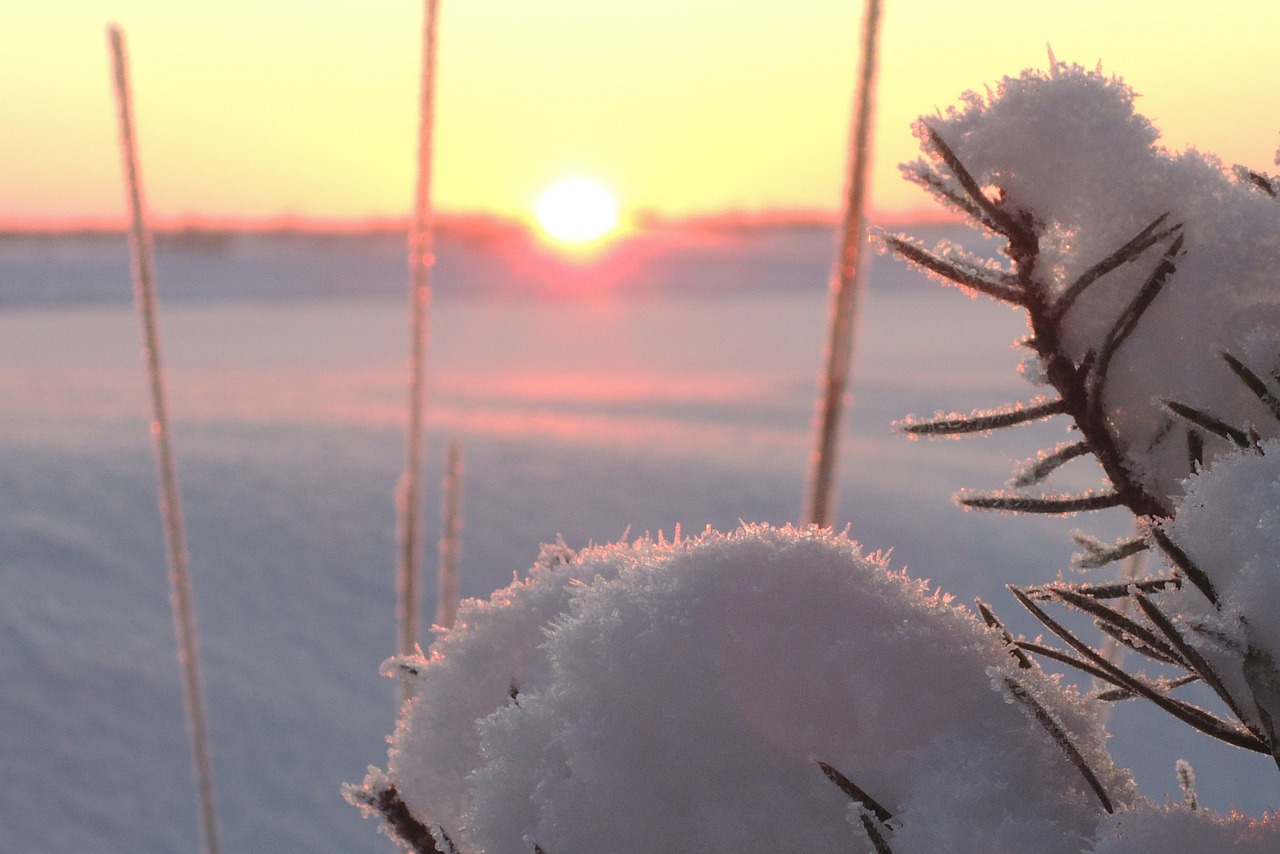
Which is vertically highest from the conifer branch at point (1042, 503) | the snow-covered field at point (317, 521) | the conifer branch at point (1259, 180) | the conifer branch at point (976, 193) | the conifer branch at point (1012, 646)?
the snow-covered field at point (317, 521)

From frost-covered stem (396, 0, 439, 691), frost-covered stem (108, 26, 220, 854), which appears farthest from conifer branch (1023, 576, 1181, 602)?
frost-covered stem (108, 26, 220, 854)

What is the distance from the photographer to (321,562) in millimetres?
3012

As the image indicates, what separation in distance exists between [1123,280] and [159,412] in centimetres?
118

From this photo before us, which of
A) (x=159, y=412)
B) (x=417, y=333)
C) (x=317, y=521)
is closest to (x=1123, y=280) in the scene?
(x=417, y=333)

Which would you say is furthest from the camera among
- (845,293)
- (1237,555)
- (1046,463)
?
(845,293)

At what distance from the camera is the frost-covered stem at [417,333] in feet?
3.74

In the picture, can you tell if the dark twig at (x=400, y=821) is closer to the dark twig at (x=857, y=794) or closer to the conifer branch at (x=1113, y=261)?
the dark twig at (x=857, y=794)

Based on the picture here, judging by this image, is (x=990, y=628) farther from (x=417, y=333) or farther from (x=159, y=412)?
(x=159, y=412)

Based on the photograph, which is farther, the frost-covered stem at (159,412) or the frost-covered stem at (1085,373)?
the frost-covered stem at (159,412)

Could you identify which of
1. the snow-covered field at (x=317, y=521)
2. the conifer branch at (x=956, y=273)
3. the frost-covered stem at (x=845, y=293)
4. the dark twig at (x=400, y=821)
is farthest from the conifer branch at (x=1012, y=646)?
the frost-covered stem at (x=845, y=293)

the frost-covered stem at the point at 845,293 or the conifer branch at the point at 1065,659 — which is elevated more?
the frost-covered stem at the point at 845,293

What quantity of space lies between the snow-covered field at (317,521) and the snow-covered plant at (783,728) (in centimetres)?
34

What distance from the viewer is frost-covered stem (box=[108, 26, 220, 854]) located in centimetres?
119

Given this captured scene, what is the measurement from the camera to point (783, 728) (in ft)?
1.09
